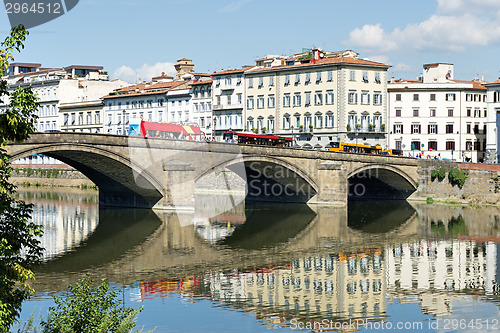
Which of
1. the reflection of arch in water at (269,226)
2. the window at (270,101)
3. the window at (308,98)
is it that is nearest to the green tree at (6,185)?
the reflection of arch in water at (269,226)

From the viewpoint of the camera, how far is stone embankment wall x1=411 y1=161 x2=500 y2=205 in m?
87.0

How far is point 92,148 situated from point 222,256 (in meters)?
22.8

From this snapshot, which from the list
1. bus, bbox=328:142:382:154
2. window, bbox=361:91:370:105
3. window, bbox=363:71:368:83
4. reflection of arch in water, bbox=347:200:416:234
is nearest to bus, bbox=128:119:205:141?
bus, bbox=328:142:382:154

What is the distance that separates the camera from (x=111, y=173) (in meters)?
72.2

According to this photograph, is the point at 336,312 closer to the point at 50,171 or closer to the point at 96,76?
the point at 50,171

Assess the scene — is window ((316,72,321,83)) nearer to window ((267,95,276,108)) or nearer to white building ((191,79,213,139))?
window ((267,95,276,108))

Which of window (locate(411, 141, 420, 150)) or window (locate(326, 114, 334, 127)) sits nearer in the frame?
window (locate(326, 114, 334, 127))

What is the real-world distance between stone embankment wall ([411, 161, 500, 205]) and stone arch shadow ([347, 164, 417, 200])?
1.63m

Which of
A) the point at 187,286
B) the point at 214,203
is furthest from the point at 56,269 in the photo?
the point at 214,203

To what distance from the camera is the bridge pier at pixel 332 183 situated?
8156cm

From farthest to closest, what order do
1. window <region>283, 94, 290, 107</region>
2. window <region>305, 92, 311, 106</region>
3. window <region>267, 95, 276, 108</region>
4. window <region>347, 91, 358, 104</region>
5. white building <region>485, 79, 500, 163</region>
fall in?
window <region>267, 95, 276, 108</region>, window <region>283, 94, 290, 107</region>, window <region>305, 92, 311, 106</region>, window <region>347, 91, 358, 104</region>, white building <region>485, 79, 500, 163</region>

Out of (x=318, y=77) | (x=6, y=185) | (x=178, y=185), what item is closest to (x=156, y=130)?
(x=178, y=185)

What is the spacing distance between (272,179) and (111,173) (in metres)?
22.4

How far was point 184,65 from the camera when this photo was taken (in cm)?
14250
